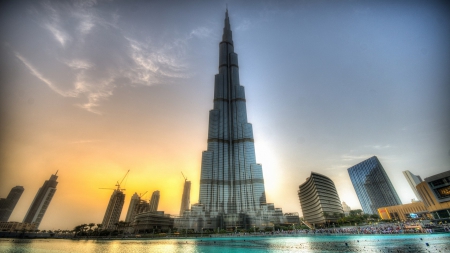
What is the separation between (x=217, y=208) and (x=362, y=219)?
117512mm

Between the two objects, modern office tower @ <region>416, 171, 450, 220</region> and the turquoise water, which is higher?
A: modern office tower @ <region>416, 171, 450, 220</region>

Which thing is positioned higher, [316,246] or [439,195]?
[439,195]

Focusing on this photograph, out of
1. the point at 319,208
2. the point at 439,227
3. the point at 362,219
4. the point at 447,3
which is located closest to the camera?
the point at 447,3

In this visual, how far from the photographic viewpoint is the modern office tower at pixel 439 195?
3548 inches

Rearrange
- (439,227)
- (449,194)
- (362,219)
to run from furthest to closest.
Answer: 1. (362,219)
2. (449,194)
3. (439,227)

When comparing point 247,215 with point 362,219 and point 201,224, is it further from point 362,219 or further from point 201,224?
point 362,219

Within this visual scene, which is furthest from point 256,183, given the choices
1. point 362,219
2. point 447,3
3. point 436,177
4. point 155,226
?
point 447,3

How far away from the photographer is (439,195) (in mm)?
94875

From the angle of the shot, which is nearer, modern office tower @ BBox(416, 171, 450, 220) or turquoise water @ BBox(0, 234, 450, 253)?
turquoise water @ BBox(0, 234, 450, 253)

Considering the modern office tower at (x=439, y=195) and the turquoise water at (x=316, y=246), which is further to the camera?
the modern office tower at (x=439, y=195)

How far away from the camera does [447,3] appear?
1091 inches

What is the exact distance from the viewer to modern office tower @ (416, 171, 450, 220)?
90125 millimetres

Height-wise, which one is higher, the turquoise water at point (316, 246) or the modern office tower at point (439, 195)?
the modern office tower at point (439, 195)

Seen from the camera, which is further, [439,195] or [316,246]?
[439,195]
